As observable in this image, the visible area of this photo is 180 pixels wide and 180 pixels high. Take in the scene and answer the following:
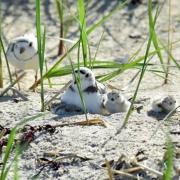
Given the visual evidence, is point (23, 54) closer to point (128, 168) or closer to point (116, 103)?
point (116, 103)

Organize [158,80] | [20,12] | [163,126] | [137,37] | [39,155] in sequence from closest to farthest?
1. [39,155]
2. [163,126]
3. [158,80]
4. [137,37]
5. [20,12]

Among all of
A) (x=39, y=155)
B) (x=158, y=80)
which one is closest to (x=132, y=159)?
(x=39, y=155)

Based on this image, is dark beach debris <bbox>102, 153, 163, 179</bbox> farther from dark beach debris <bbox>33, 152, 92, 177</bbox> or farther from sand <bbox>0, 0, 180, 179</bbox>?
dark beach debris <bbox>33, 152, 92, 177</bbox>

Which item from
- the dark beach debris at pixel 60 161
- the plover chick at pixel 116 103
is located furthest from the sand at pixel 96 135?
the plover chick at pixel 116 103

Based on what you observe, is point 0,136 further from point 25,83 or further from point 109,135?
point 25,83

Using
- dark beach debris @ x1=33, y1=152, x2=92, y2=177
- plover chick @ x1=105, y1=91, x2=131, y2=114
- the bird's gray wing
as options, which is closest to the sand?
dark beach debris @ x1=33, y1=152, x2=92, y2=177

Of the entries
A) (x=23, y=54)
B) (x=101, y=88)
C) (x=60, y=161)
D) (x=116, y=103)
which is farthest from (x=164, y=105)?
(x=23, y=54)
